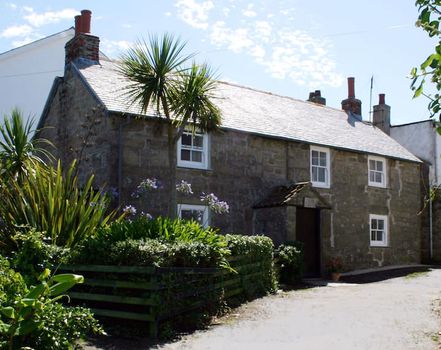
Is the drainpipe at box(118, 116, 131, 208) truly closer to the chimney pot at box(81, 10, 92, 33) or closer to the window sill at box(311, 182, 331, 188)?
the chimney pot at box(81, 10, 92, 33)

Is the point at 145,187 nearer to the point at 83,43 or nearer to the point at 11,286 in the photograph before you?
the point at 83,43

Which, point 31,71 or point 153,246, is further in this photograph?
point 31,71

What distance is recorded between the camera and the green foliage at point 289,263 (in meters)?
15.3

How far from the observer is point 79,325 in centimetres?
665

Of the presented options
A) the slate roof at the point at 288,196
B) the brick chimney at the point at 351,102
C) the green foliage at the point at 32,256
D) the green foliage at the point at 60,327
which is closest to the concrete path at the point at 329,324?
the green foliage at the point at 60,327

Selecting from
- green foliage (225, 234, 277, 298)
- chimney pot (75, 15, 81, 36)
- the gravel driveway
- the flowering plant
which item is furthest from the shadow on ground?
chimney pot (75, 15, 81, 36)

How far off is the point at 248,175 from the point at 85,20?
276 inches

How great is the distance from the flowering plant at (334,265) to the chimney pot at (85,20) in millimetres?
10663

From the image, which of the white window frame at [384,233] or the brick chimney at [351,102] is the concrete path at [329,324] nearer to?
the white window frame at [384,233]

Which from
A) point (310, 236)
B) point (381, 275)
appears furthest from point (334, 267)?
point (381, 275)

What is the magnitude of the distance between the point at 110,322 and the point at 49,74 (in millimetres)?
19826

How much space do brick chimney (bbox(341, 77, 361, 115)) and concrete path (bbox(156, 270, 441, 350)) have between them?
46.7 feet

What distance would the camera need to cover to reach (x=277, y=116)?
2062 centimetres

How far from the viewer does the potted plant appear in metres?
17.8
